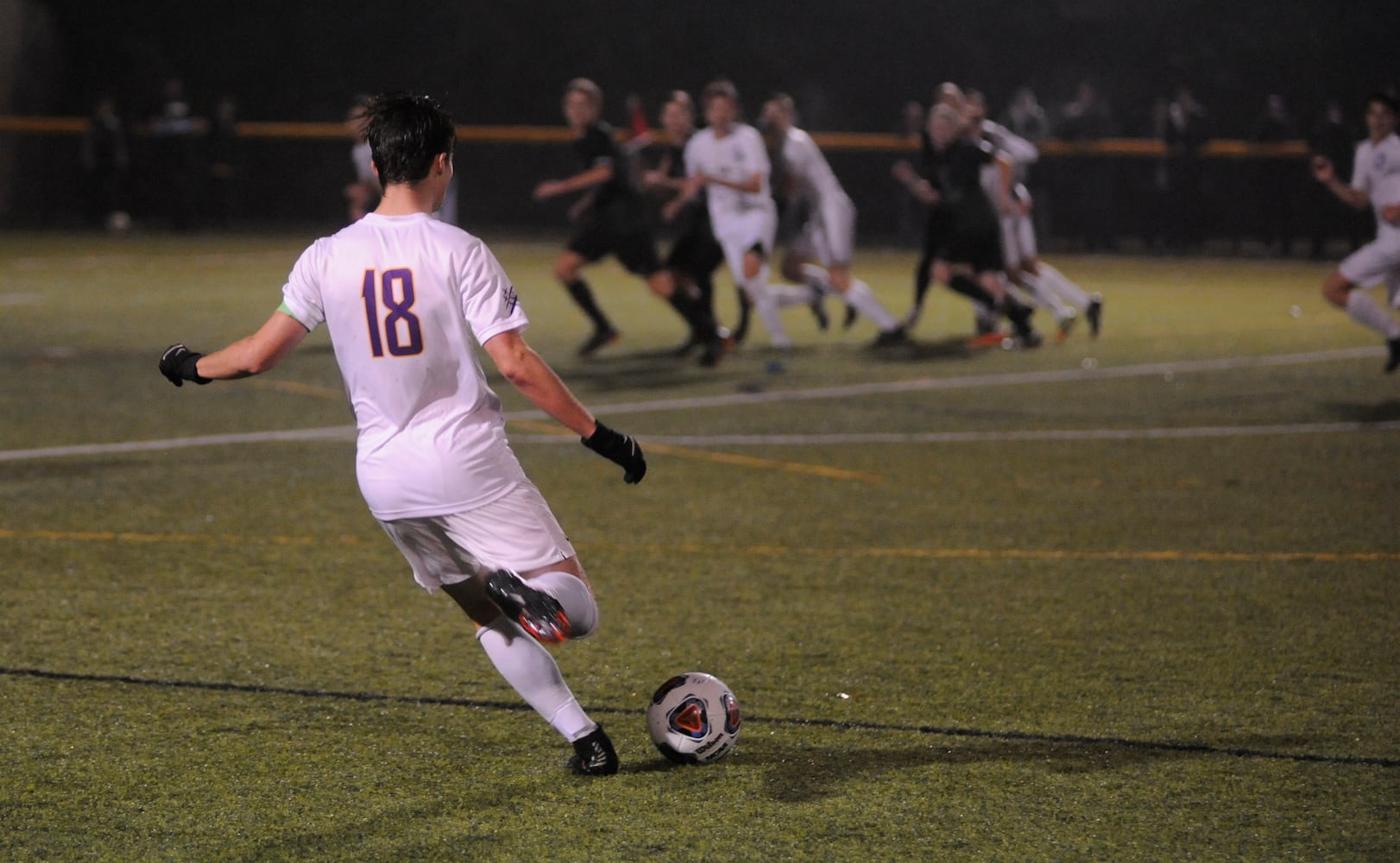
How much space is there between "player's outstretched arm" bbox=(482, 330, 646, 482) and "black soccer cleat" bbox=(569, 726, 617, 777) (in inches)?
32.1

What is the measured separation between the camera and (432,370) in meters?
4.40

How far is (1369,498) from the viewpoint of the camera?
9.01 m

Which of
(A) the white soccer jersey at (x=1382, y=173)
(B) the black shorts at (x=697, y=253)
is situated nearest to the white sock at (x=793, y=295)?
(B) the black shorts at (x=697, y=253)

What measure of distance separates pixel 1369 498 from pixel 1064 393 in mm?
4151

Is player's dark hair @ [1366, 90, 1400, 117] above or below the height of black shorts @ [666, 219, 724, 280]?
above

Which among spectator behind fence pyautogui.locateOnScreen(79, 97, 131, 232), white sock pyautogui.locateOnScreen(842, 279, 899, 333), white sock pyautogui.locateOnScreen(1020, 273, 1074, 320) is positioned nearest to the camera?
white sock pyautogui.locateOnScreen(842, 279, 899, 333)

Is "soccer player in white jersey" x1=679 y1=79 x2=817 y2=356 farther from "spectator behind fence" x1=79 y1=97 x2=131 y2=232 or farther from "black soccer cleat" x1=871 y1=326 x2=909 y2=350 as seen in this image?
"spectator behind fence" x1=79 y1=97 x2=131 y2=232

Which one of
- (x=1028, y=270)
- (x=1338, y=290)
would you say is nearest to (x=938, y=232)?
(x=1028, y=270)

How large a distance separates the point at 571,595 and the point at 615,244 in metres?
10.5

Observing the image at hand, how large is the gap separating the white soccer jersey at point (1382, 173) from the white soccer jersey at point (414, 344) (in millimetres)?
9556

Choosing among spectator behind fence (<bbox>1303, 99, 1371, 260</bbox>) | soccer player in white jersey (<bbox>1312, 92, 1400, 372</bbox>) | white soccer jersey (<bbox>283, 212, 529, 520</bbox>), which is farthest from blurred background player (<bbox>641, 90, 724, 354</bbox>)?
spectator behind fence (<bbox>1303, 99, 1371, 260</bbox>)

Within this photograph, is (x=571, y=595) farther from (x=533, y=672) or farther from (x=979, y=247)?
(x=979, y=247)

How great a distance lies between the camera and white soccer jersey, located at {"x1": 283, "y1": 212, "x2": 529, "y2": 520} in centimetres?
435

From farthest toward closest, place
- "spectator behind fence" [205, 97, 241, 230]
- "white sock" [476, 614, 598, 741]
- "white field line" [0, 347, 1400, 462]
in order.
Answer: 1. "spectator behind fence" [205, 97, 241, 230]
2. "white field line" [0, 347, 1400, 462]
3. "white sock" [476, 614, 598, 741]
